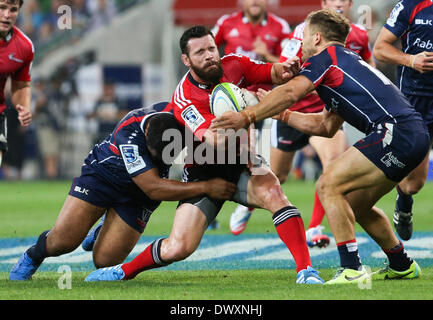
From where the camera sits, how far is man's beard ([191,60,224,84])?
21.8 ft

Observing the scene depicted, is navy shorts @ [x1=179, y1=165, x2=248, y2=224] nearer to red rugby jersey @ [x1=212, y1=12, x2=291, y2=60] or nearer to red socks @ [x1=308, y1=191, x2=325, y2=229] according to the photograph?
red socks @ [x1=308, y1=191, x2=325, y2=229]

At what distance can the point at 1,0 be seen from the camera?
26.3 ft

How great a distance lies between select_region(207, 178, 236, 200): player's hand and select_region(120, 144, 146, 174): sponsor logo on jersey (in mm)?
539

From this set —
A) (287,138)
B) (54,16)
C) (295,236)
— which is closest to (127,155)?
(295,236)

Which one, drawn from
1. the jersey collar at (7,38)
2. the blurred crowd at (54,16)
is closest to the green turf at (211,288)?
the jersey collar at (7,38)

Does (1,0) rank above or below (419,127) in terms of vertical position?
above

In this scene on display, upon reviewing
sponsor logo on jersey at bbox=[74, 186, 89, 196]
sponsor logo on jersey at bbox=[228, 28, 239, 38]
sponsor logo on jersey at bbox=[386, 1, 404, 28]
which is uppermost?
sponsor logo on jersey at bbox=[386, 1, 404, 28]

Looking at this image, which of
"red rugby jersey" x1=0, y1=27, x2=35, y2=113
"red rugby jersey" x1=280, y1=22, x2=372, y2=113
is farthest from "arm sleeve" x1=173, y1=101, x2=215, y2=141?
"red rugby jersey" x1=0, y1=27, x2=35, y2=113

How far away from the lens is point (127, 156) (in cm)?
654

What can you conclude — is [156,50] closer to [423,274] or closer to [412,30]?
[412,30]

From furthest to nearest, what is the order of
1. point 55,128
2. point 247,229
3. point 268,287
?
point 55,128 → point 247,229 → point 268,287

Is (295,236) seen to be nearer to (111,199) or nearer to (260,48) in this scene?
(111,199)

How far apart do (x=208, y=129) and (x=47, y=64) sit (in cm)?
1797

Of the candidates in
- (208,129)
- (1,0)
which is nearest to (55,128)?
(1,0)
